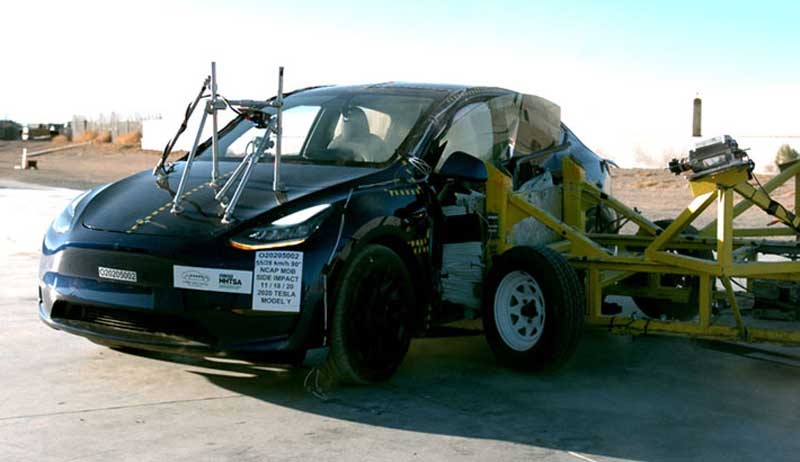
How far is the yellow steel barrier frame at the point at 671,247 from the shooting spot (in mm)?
6473

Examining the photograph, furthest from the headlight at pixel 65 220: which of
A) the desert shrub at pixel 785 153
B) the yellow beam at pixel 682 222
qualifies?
the desert shrub at pixel 785 153

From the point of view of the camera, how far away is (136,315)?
566 cm

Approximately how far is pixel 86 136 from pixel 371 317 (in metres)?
82.8

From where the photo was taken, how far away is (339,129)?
702 centimetres

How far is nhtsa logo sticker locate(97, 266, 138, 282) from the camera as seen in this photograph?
18.5 ft

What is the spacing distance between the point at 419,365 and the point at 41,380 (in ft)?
7.00

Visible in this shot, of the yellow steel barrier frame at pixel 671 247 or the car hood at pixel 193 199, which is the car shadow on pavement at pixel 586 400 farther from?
the car hood at pixel 193 199

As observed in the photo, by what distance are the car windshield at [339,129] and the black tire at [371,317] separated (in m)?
0.81

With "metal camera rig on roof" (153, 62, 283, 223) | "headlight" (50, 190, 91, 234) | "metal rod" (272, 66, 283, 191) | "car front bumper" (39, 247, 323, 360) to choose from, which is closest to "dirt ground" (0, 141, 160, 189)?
"headlight" (50, 190, 91, 234)

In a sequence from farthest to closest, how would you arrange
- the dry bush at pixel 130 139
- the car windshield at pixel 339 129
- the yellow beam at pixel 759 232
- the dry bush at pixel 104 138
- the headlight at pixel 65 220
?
the dry bush at pixel 104 138 → the dry bush at pixel 130 139 → the yellow beam at pixel 759 232 → the car windshield at pixel 339 129 → the headlight at pixel 65 220

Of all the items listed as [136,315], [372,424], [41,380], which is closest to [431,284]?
[372,424]

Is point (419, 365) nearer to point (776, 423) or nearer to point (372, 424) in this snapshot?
point (372, 424)

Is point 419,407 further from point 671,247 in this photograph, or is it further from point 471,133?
point 671,247

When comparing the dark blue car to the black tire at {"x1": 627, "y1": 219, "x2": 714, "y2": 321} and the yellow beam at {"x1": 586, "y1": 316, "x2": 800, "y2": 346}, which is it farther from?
the black tire at {"x1": 627, "y1": 219, "x2": 714, "y2": 321}
